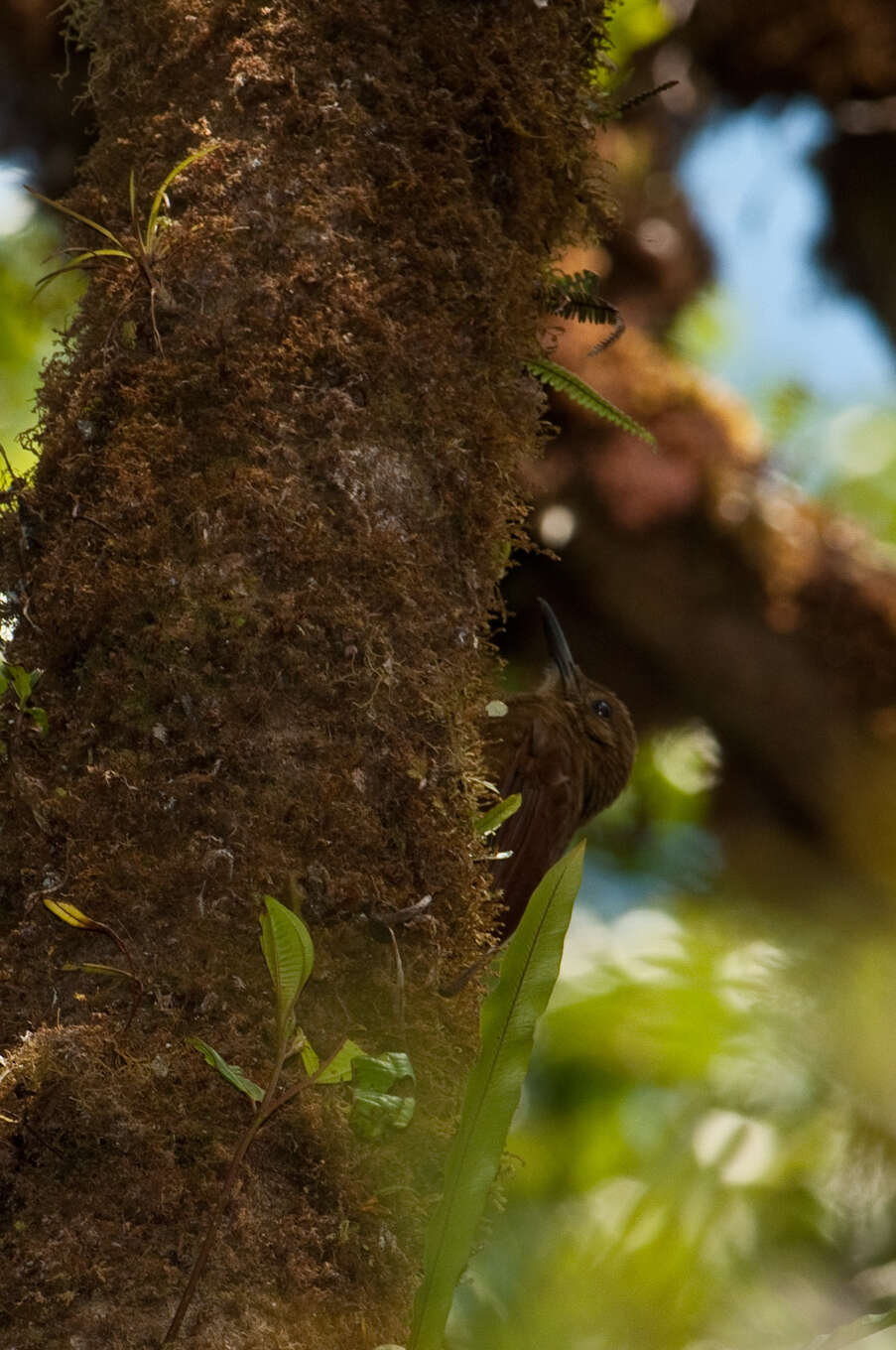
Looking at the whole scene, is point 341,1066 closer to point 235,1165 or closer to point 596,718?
point 235,1165

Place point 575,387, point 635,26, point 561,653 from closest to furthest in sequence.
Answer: point 575,387, point 561,653, point 635,26

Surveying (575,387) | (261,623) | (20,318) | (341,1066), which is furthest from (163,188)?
(20,318)

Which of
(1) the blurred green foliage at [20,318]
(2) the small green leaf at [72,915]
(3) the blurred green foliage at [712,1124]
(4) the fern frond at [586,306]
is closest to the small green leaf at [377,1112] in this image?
(2) the small green leaf at [72,915]

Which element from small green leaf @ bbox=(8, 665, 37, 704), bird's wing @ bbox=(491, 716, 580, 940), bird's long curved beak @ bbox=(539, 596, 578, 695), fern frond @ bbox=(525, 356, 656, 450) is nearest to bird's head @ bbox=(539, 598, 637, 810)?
bird's long curved beak @ bbox=(539, 596, 578, 695)

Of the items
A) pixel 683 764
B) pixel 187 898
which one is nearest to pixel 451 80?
pixel 187 898

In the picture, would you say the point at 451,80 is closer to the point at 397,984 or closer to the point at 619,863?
the point at 397,984

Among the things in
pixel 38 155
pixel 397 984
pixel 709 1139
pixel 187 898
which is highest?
pixel 38 155
